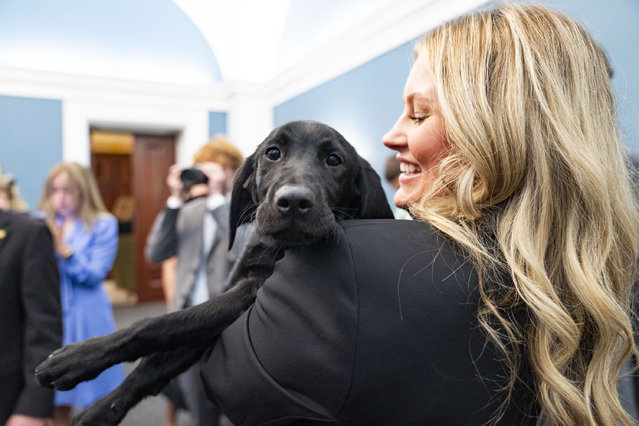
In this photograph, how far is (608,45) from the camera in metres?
2.65

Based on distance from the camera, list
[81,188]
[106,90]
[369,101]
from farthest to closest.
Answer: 1. [106,90]
2. [369,101]
3. [81,188]

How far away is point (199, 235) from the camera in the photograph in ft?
8.43

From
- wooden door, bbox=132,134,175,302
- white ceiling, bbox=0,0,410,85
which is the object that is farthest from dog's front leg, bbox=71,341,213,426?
wooden door, bbox=132,134,175,302

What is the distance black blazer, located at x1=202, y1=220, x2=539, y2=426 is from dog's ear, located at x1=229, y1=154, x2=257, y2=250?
2.08 ft

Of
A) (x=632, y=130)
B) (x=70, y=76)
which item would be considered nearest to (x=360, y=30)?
(x=632, y=130)

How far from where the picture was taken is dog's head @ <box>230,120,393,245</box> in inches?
37.5

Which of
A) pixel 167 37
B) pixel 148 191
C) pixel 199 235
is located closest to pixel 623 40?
pixel 199 235

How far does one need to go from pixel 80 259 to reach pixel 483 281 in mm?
2340

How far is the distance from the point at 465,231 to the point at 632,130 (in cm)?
241

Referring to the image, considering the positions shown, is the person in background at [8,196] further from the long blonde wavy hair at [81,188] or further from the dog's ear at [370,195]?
the dog's ear at [370,195]

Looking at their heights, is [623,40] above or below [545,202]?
above

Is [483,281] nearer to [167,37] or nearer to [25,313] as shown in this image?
[25,313]

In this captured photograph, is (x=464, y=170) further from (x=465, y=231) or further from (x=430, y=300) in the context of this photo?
(x=430, y=300)

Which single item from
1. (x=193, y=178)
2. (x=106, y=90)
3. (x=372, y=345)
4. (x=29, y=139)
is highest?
(x=106, y=90)
